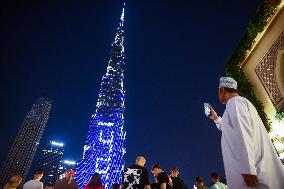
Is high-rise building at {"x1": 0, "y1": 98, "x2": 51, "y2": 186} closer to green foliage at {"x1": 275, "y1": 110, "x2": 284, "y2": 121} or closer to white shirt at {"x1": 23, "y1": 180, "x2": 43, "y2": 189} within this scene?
white shirt at {"x1": 23, "y1": 180, "x2": 43, "y2": 189}

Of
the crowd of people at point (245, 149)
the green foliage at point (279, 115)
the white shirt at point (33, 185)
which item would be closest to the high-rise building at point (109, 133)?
the white shirt at point (33, 185)

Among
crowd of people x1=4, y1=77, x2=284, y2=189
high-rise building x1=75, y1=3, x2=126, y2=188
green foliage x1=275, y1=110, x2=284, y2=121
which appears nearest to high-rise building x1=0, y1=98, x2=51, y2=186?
high-rise building x1=75, y1=3, x2=126, y2=188

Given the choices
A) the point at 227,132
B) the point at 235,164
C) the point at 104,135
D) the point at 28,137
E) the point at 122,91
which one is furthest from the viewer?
the point at 28,137

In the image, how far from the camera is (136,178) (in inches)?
262

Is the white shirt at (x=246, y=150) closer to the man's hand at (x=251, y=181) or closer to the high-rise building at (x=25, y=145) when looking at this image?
the man's hand at (x=251, y=181)

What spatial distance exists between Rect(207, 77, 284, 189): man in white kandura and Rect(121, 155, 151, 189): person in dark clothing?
4.17 metres

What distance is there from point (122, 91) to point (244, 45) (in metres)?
59.1

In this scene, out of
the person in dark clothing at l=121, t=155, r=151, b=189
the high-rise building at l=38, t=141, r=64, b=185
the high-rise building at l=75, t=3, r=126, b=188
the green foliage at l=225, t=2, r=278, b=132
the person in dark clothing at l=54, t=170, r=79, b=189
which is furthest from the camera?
the high-rise building at l=38, t=141, r=64, b=185

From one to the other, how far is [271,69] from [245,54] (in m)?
1.34

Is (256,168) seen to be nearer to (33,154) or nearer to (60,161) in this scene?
(33,154)

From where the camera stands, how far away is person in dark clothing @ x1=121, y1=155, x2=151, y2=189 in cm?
659

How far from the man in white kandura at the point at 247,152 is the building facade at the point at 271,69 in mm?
5893

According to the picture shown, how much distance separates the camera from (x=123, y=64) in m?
70.5

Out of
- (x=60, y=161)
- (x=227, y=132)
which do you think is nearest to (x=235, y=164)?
(x=227, y=132)
